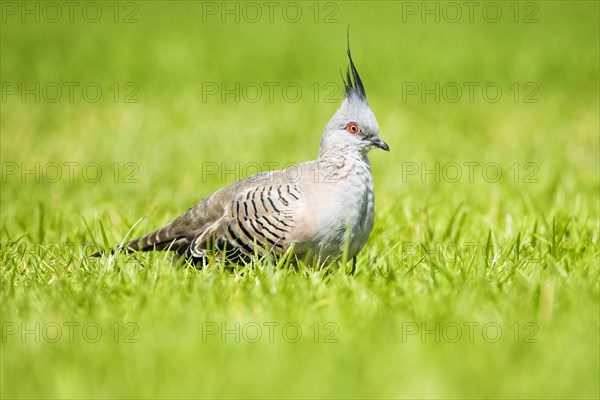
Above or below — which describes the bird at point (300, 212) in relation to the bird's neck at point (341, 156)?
below

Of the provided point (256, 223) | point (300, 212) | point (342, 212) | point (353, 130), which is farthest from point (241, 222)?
Result: point (353, 130)

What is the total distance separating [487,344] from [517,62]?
9.66m

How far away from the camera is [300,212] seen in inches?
150

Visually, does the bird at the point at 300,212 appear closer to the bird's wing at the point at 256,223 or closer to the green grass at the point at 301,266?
the bird's wing at the point at 256,223

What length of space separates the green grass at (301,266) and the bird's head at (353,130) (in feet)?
1.81

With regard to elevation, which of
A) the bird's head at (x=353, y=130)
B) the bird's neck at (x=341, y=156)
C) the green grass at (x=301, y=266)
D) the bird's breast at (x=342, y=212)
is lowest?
the green grass at (x=301, y=266)

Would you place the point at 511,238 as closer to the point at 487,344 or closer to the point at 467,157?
the point at 487,344

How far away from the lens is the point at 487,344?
287 centimetres

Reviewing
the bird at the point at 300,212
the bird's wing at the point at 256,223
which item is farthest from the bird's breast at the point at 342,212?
the bird's wing at the point at 256,223

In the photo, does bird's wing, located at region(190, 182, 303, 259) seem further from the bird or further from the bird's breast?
the bird's breast

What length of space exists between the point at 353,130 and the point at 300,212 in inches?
23.9

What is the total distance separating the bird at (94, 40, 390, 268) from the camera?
12.5ft

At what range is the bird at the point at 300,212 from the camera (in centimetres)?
382

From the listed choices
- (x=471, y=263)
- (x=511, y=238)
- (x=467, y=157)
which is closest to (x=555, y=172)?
(x=467, y=157)
